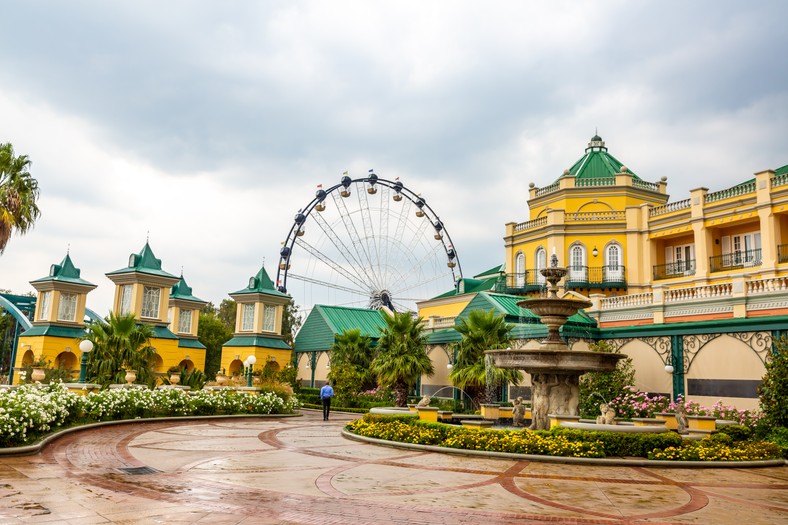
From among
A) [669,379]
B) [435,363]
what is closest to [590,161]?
[435,363]

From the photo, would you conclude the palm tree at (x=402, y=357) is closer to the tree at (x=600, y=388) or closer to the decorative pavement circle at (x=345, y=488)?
the tree at (x=600, y=388)

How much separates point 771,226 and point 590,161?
14.7 m

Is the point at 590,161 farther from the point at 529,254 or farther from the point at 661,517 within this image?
the point at 661,517

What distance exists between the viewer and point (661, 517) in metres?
9.01

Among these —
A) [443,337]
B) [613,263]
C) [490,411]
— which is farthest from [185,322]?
[490,411]

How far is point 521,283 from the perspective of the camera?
1647 inches

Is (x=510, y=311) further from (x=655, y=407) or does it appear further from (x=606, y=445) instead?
(x=606, y=445)

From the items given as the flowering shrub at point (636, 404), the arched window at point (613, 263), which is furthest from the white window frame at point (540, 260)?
the flowering shrub at point (636, 404)

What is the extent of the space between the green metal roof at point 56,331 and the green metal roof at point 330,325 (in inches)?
548

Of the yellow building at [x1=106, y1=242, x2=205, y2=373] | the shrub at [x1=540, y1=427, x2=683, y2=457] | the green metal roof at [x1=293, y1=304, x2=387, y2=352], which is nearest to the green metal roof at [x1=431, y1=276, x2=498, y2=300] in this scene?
the green metal roof at [x1=293, y1=304, x2=387, y2=352]

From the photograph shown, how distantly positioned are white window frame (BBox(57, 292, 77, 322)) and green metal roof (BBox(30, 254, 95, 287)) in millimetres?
912

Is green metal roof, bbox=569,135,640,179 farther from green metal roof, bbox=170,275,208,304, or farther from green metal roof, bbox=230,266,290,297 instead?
green metal roof, bbox=170,275,208,304

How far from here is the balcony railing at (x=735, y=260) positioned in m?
33.1

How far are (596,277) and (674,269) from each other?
4.31 meters
